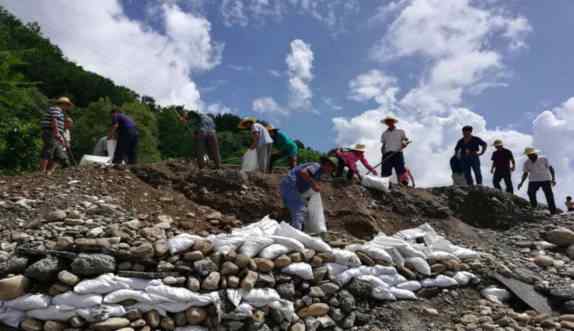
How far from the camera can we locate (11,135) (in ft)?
31.3

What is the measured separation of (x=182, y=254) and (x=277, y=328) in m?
1.05

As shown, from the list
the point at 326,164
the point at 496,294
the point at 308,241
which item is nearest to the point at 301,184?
the point at 326,164

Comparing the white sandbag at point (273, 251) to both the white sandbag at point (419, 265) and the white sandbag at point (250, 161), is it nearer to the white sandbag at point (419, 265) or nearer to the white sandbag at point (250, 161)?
the white sandbag at point (419, 265)

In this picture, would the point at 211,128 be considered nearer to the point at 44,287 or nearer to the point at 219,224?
the point at 219,224

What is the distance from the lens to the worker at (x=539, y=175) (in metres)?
8.22

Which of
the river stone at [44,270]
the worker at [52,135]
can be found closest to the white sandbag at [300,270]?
the river stone at [44,270]

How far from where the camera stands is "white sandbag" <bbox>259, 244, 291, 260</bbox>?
398cm

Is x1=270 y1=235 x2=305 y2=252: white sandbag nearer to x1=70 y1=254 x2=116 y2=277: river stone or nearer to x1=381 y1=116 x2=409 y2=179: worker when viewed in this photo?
x1=70 y1=254 x2=116 y2=277: river stone

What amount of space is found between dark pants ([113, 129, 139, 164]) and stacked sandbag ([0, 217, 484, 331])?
3823 mm

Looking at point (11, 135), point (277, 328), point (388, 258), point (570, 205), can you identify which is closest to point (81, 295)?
point (277, 328)

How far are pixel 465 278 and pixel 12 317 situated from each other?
4.39 meters

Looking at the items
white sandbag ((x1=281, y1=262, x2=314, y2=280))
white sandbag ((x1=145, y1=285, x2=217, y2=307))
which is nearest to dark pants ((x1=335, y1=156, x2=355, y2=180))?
white sandbag ((x1=281, y1=262, x2=314, y2=280))

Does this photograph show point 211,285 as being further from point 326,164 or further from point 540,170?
point 540,170

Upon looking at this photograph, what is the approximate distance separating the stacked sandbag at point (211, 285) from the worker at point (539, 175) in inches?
196
